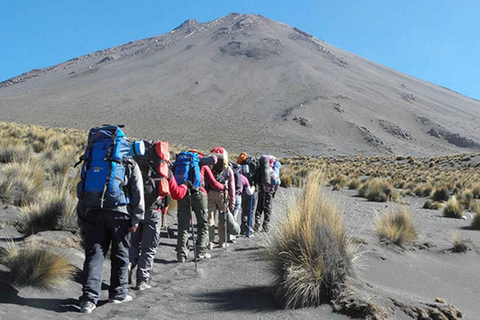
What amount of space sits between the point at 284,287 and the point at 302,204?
97 centimetres

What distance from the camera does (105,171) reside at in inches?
160

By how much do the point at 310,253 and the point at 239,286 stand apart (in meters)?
1.09

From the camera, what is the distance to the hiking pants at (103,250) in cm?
406

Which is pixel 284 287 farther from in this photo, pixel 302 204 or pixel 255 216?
pixel 255 216

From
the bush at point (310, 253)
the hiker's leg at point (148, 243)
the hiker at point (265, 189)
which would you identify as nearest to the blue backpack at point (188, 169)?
the hiker's leg at point (148, 243)

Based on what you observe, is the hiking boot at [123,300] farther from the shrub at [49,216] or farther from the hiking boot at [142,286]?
the shrub at [49,216]

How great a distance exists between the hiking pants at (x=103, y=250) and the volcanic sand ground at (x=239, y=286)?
0.64ft

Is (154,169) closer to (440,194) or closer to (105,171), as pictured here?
(105,171)

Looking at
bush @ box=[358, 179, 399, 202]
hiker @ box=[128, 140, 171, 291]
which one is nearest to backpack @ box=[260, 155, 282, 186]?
hiker @ box=[128, 140, 171, 291]

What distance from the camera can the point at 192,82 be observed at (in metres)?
92.1

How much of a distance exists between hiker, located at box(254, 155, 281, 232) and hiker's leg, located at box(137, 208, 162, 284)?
3.38 metres

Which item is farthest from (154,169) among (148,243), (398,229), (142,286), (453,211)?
(453,211)

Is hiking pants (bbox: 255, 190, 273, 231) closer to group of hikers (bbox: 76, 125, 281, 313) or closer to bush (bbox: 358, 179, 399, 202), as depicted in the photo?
group of hikers (bbox: 76, 125, 281, 313)

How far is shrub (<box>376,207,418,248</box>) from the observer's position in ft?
25.0
